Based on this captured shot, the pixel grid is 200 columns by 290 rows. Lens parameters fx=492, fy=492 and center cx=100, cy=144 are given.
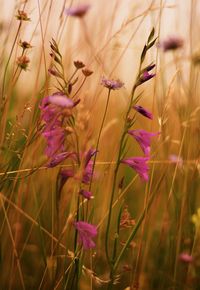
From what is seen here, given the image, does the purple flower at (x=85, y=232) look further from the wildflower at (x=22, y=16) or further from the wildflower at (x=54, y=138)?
the wildflower at (x=22, y=16)

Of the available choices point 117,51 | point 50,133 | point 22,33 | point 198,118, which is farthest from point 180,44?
point 50,133

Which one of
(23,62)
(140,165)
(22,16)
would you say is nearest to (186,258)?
(140,165)

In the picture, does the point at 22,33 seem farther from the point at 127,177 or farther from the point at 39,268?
the point at 127,177

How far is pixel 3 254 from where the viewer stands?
4.21 feet

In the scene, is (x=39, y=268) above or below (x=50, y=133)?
below

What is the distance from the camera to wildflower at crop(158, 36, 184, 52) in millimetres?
1729

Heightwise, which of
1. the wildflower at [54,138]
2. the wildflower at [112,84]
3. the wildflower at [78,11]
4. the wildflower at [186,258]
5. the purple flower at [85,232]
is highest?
the wildflower at [78,11]

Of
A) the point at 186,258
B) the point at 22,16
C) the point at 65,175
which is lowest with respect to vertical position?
the point at 186,258

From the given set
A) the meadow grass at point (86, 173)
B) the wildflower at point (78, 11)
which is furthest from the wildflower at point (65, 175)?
the wildflower at point (78, 11)

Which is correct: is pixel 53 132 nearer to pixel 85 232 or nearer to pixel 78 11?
pixel 85 232

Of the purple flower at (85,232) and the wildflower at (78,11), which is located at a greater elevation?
the wildflower at (78,11)

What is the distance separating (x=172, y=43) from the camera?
1745mm

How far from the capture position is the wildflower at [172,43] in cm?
173

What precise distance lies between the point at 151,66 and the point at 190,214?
56 cm
